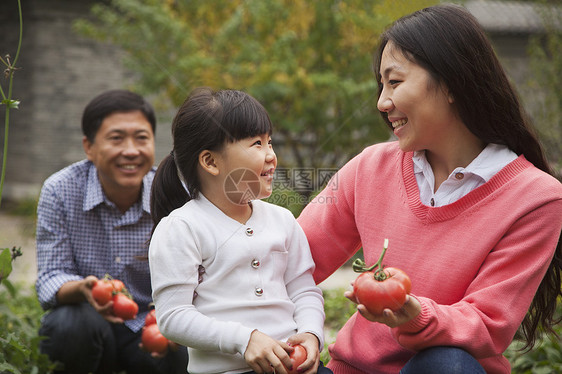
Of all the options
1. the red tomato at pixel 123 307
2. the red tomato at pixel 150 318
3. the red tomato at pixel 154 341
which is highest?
the red tomato at pixel 123 307

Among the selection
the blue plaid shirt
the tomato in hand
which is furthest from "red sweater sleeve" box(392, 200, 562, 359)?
the blue plaid shirt

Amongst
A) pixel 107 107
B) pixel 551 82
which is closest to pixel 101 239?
pixel 107 107

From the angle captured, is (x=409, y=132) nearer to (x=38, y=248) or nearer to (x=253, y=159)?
(x=253, y=159)

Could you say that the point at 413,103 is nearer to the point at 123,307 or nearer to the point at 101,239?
the point at 123,307

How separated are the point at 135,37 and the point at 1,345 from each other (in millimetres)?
4925

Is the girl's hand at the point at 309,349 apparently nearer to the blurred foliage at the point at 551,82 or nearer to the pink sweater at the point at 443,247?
the pink sweater at the point at 443,247

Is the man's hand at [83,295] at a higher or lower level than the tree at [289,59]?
lower

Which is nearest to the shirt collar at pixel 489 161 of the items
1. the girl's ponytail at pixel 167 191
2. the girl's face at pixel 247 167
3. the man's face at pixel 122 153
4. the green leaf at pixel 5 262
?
the girl's face at pixel 247 167

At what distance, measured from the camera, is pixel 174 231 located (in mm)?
1744

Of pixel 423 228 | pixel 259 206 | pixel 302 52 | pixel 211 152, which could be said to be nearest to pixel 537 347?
pixel 423 228

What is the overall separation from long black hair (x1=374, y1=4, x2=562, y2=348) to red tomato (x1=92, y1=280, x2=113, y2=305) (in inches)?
54.2

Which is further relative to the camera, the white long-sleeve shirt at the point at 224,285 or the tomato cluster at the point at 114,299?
the tomato cluster at the point at 114,299

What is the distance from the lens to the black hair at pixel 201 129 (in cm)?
183

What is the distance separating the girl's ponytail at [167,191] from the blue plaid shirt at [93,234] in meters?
0.80
